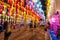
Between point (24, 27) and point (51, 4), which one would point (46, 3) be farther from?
point (24, 27)

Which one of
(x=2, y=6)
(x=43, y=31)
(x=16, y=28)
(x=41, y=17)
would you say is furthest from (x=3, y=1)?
(x=43, y=31)

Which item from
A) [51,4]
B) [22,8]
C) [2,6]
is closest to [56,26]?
[51,4]

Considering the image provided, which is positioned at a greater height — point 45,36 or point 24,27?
point 24,27

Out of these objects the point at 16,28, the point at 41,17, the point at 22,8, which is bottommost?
the point at 16,28

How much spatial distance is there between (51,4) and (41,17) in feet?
0.85

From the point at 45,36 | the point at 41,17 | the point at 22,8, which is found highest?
the point at 22,8

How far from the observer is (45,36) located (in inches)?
65.2

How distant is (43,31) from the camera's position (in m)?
1.67

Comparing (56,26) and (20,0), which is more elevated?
(20,0)

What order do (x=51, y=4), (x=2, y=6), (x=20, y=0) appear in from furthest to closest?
1. (x=51, y=4)
2. (x=20, y=0)
3. (x=2, y=6)

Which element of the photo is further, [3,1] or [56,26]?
[56,26]

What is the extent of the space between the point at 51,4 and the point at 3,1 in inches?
25.7

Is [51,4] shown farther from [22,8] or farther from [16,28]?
[16,28]

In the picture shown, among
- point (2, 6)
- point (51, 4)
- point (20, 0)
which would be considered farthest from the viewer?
point (51, 4)
